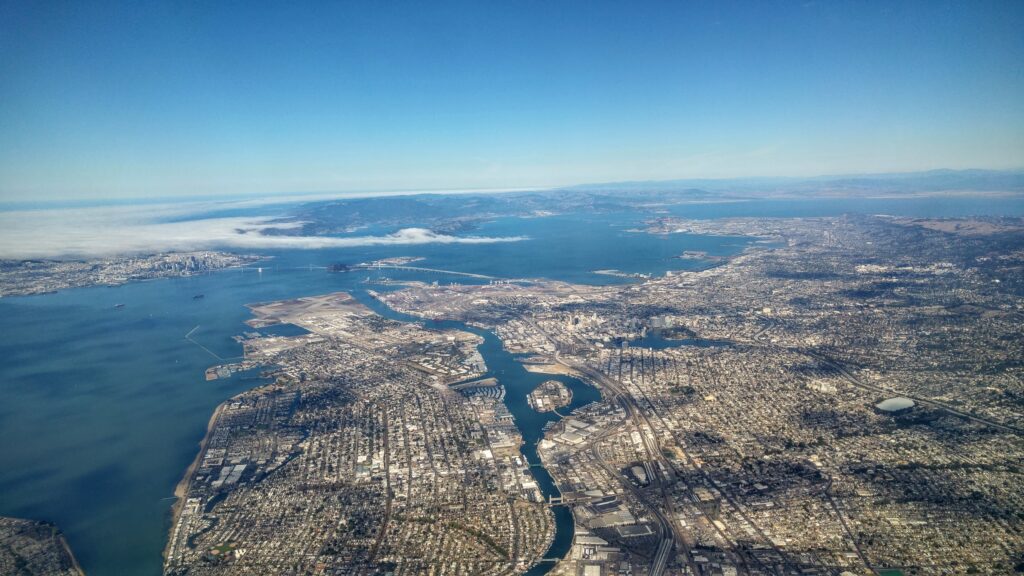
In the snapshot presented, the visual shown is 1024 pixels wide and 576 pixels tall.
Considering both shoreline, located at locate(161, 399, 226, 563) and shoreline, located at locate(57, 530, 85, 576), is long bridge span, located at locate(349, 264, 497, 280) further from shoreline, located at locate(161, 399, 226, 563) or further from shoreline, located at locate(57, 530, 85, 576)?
shoreline, located at locate(57, 530, 85, 576)

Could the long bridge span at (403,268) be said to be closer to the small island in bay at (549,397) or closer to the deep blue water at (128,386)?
the deep blue water at (128,386)

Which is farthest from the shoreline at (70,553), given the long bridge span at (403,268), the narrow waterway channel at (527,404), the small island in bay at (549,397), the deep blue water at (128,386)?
the long bridge span at (403,268)

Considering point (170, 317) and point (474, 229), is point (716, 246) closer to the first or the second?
point (474, 229)

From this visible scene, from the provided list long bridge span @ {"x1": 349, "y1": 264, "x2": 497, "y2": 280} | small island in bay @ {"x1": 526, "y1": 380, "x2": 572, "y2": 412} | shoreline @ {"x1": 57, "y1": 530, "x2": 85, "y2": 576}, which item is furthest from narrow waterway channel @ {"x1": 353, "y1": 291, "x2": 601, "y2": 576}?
long bridge span @ {"x1": 349, "y1": 264, "x2": 497, "y2": 280}

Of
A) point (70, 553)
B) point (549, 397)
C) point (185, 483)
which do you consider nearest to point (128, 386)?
point (185, 483)

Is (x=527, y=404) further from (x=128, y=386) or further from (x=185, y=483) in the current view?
(x=128, y=386)
